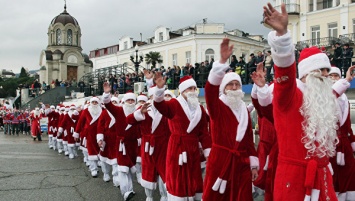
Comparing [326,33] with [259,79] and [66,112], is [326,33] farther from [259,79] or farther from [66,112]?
[259,79]

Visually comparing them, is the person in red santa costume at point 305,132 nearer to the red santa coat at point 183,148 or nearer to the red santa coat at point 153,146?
the red santa coat at point 183,148

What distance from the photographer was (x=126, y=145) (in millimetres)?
8227

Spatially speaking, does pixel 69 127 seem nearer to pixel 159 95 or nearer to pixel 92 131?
pixel 92 131

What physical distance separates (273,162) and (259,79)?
1.48 metres

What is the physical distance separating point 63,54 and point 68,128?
42.7m

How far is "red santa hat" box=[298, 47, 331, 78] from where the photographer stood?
133 inches

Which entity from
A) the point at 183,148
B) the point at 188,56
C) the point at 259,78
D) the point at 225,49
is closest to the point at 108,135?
the point at 183,148

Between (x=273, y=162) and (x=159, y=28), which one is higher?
(x=159, y=28)

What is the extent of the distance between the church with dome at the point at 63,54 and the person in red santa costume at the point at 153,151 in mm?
49516

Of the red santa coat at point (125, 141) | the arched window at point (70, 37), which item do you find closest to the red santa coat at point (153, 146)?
the red santa coat at point (125, 141)

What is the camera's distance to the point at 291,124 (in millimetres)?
3289

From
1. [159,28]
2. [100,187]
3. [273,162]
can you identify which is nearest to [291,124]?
[273,162]

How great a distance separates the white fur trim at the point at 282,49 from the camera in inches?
118

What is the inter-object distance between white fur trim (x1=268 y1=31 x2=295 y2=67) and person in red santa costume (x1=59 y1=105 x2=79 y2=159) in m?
12.7
